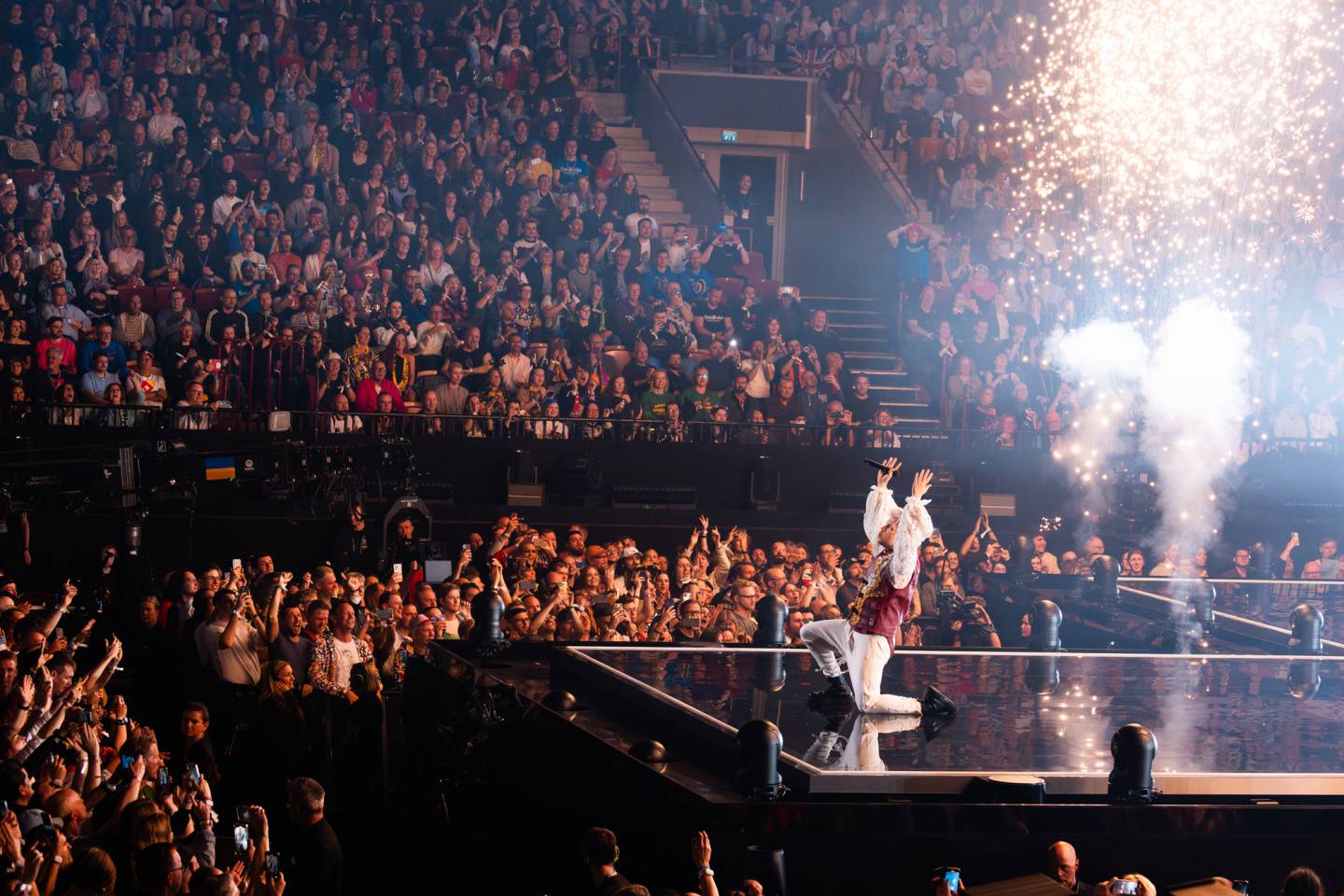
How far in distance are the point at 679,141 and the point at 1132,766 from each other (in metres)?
17.4

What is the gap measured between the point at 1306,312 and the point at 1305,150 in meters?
2.86

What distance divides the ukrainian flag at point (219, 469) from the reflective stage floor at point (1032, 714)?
20.1 ft

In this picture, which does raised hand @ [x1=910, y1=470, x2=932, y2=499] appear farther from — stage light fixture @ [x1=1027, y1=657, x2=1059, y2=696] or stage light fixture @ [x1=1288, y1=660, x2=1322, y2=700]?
stage light fixture @ [x1=1288, y1=660, x2=1322, y2=700]

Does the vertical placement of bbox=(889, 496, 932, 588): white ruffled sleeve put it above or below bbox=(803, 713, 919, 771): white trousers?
above

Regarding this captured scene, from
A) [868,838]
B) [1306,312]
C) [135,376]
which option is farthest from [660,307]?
[868,838]

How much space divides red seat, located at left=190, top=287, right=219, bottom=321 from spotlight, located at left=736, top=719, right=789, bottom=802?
39.3 feet

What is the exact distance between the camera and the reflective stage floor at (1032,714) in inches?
352

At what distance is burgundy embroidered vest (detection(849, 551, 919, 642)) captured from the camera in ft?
34.5

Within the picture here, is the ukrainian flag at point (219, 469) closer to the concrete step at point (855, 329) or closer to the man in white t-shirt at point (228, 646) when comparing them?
the man in white t-shirt at point (228, 646)

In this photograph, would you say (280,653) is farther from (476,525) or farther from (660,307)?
(660,307)

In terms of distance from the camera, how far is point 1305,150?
25.2 metres

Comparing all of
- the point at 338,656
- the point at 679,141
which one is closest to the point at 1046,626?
the point at 338,656

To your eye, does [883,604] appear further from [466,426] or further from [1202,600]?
[466,426]

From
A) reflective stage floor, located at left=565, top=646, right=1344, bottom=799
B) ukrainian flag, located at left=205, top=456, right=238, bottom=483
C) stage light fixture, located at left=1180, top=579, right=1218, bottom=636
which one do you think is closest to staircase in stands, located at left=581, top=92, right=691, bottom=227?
ukrainian flag, located at left=205, top=456, right=238, bottom=483
